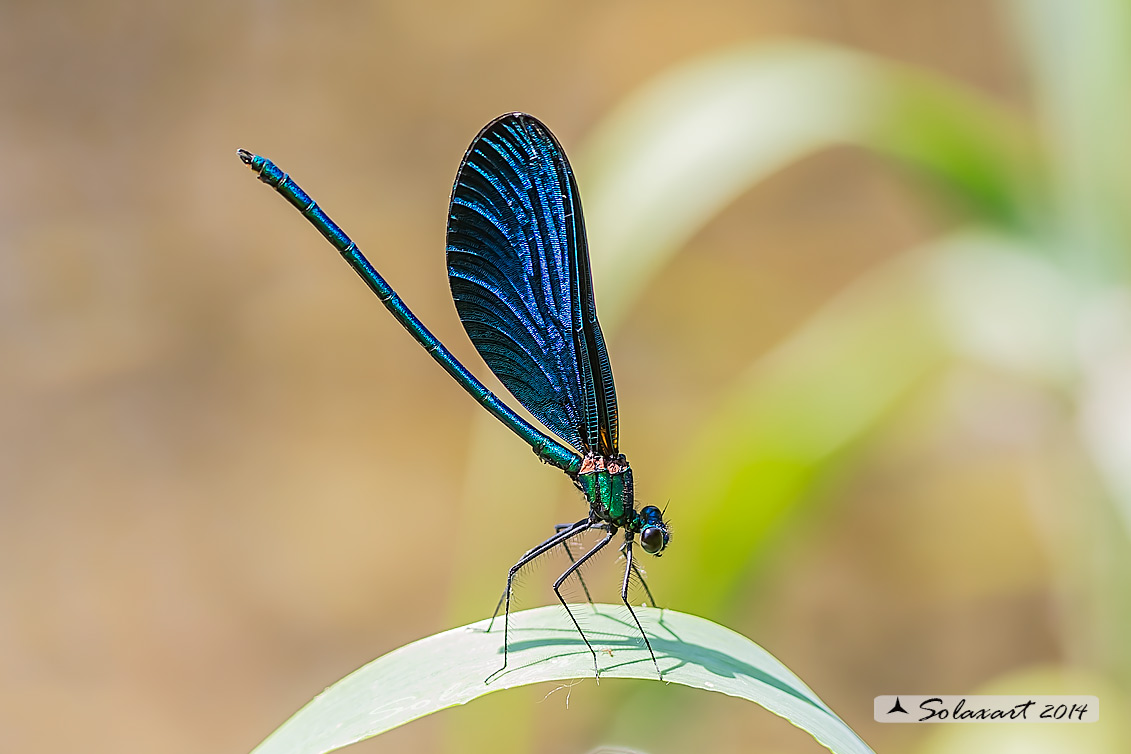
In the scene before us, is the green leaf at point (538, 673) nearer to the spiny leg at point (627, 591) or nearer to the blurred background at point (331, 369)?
the spiny leg at point (627, 591)

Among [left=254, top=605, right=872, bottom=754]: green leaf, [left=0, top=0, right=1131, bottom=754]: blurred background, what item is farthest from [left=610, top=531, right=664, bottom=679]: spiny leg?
[left=0, top=0, right=1131, bottom=754]: blurred background

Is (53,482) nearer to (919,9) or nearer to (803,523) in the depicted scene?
(803,523)

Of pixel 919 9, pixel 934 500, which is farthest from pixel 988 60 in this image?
pixel 934 500

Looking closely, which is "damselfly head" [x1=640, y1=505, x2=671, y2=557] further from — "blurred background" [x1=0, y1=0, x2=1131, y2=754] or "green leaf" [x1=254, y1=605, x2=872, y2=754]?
"blurred background" [x1=0, y1=0, x2=1131, y2=754]

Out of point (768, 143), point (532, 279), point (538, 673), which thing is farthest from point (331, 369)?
point (538, 673)

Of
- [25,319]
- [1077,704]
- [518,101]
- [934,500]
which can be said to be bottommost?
[1077,704]
